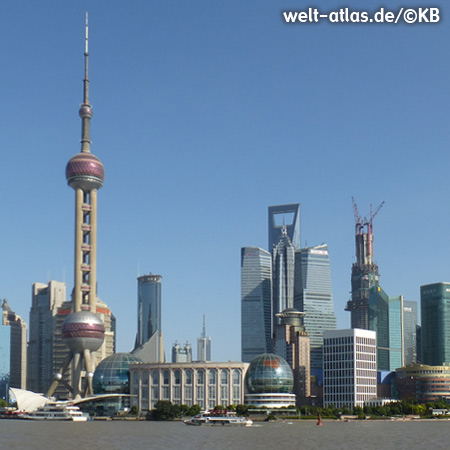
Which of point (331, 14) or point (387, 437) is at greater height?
point (331, 14)

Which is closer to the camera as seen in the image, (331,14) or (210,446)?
(331,14)

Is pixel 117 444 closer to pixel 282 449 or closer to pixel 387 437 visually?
pixel 282 449

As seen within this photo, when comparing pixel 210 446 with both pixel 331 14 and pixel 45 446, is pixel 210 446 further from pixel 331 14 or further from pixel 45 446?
pixel 331 14

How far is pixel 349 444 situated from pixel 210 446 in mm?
22839

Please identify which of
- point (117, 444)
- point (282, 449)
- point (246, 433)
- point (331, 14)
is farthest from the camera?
point (246, 433)

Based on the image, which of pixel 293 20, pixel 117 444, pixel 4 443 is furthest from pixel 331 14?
pixel 4 443

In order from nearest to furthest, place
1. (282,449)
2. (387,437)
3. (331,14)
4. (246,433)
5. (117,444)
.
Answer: (331,14), (282,449), (117,444), (387,437), (246,433)

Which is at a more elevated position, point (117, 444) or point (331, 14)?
point (331, 14)

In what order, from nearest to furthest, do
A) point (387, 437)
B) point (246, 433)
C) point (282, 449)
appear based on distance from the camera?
point (282, 449) → point (387, 437) → point (246, 433)

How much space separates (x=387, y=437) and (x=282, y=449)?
A: 123ft

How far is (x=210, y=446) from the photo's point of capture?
13425 cm

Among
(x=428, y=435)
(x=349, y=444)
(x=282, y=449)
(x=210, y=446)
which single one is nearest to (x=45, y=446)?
(x=210, y=446)

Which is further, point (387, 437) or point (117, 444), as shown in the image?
point (387, 437)

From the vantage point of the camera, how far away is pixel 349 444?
13888cm
